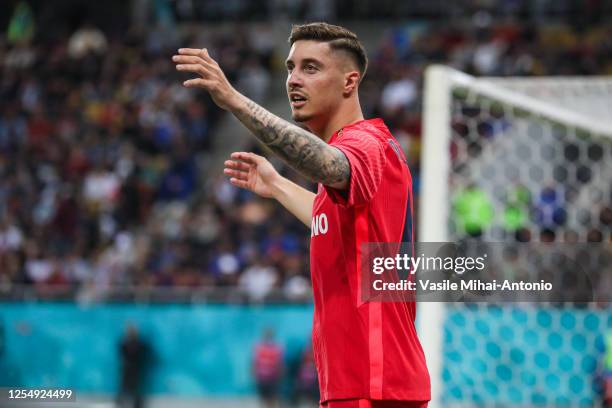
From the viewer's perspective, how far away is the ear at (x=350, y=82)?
138 inches

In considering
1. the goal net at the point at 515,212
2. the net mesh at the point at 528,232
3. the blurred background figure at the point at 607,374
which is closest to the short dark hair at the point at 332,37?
the goal net at the point at 515,212

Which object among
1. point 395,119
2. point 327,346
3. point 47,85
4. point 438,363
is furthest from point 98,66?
point 327,346

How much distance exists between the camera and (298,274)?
1288cm

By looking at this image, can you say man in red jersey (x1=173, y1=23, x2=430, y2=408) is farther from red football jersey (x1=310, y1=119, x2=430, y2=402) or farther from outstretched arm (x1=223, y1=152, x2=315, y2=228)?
outstretched arm (x1=223, y1=152, x2=315, y2=228)

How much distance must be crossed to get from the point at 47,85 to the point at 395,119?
7208mm

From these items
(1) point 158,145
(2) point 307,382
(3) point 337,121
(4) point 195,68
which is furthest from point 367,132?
(1) point 158,145

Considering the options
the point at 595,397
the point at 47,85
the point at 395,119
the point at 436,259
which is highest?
the point at 47,85

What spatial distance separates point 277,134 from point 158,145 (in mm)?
13997

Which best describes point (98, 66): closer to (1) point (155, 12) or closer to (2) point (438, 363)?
(1) point (155, 12)

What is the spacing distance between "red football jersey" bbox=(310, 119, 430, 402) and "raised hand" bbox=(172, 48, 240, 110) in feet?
1.31

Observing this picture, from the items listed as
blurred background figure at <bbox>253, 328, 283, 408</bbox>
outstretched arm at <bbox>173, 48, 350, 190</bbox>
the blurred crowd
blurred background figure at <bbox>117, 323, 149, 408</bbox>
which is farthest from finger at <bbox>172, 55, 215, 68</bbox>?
blurred background figure at <bbox>117, 323, 149, 408</bbox>

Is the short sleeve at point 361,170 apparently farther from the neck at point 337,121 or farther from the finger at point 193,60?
the finger at point 193,60

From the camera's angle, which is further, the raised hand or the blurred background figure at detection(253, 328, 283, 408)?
the blurred background figure at detection(253, 328, 283, 408)

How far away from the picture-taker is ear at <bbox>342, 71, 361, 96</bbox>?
3.51 meters
